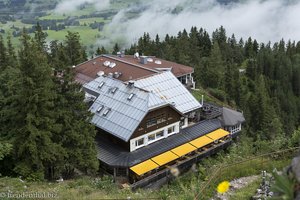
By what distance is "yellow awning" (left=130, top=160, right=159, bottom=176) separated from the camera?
33.2 m

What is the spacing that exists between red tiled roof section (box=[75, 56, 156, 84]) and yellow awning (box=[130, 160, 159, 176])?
1660 centimetres

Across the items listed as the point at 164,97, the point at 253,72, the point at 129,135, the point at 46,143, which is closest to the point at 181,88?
the point at 164,97

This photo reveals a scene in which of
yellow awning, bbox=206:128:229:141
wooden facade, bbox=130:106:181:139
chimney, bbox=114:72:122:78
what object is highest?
chimney, bbox=114:72:122:78

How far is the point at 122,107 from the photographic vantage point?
38.1 m

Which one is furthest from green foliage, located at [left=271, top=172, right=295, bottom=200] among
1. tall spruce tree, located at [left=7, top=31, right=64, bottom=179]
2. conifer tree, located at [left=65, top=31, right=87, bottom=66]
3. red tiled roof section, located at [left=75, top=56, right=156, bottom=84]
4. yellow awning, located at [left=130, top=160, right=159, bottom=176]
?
conifer tree, located at [left=65, top=31, right=87, bottom=66]

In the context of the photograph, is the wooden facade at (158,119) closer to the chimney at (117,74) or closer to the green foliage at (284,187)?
the chimney at (117,74)

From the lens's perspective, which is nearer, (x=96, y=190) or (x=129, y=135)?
(x=96, y=190)

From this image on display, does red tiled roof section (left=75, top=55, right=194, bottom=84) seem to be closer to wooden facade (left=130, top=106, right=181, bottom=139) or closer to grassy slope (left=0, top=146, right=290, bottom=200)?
wooden facade (left=130, top=106, right=181, bottom=139)

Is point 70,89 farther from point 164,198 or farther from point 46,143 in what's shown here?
point 164,198

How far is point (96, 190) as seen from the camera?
2186 cm

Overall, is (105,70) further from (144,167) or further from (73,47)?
(144,167)

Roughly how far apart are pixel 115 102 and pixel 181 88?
8634mm

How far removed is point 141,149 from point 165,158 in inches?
105

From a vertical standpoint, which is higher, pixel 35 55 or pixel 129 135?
pixel 35 55
